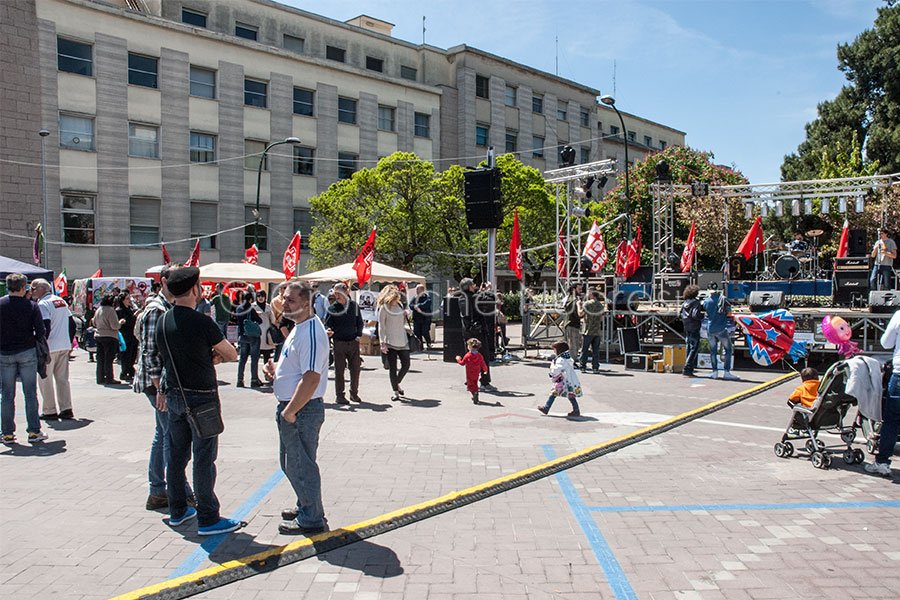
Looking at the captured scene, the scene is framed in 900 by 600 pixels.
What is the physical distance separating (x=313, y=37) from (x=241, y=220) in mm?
12420

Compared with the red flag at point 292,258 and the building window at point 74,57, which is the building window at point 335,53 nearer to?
the building window at point 74,57

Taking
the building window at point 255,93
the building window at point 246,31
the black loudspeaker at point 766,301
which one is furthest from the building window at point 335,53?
the black loudspeaker at point 766,301

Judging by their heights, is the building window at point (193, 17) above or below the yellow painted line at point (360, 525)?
above

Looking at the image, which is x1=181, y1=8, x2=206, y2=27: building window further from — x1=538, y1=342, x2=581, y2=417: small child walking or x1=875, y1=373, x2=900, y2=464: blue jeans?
x1=875, y1=373, x2=900, y2=464: blue jeans

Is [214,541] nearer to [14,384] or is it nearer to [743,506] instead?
[743,506]

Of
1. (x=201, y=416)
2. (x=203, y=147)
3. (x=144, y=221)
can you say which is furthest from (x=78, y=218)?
(x=201, y=416)

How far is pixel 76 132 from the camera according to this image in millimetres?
30656

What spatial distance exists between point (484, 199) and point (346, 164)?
24.6 metres

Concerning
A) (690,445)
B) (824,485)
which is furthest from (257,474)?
(824,485)

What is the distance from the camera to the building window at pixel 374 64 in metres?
43.6

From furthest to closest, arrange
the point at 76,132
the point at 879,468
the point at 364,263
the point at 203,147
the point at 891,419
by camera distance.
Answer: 1. the point at 203,147
2. the point at 76,132
3. the point at 364,263
4. the point at 879,468
5. the point at 891,419

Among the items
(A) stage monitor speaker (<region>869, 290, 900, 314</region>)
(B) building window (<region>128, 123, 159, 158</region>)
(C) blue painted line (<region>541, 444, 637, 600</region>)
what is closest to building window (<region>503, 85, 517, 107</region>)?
(B) building window (<region>128, 123, 159, 158</region>)

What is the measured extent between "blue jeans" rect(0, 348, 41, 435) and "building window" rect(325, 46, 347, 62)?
37.0 m

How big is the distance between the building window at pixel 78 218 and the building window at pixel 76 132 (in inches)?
84.9
